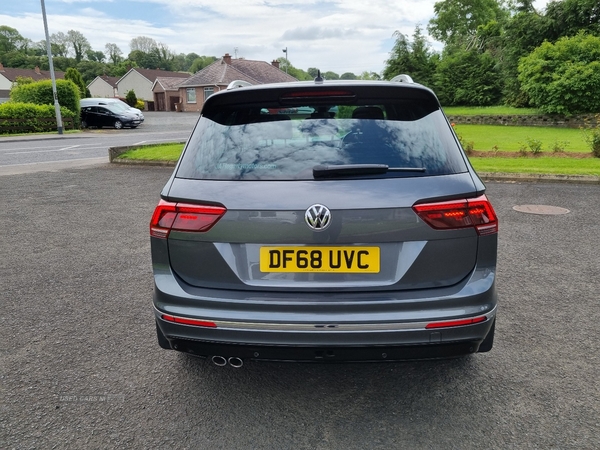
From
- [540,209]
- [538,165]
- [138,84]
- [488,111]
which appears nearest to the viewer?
[540,209]

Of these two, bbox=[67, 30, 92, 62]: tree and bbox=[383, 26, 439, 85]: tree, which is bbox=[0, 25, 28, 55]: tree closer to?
bbox=[67, 30, 92, 62]: tree

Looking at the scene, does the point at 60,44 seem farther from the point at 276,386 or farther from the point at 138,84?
the point at 276,386

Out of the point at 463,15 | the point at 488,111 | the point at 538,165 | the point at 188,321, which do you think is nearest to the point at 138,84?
the point at 463,15

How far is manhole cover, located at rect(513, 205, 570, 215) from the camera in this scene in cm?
760

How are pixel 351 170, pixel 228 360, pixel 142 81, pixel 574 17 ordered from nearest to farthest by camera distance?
pixel 351 170 → pixel 228 360 → pixel 574 17 → pixel 142 81

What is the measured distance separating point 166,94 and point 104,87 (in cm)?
2635

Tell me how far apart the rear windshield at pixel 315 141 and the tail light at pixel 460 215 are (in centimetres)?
19

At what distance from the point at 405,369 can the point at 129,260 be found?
11.5 ft

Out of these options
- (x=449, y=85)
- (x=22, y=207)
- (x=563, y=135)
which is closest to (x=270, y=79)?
(x=449, y=85)

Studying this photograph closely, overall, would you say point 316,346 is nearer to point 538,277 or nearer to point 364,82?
point 364,82

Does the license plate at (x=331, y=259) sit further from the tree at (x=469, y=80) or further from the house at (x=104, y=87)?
the house at (x=104, y=87)

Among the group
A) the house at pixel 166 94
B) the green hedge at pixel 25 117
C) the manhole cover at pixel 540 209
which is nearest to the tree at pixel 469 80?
the green hedge at pixel 25 117

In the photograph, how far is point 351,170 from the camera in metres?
2.49

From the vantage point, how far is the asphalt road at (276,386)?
8.41 feet
